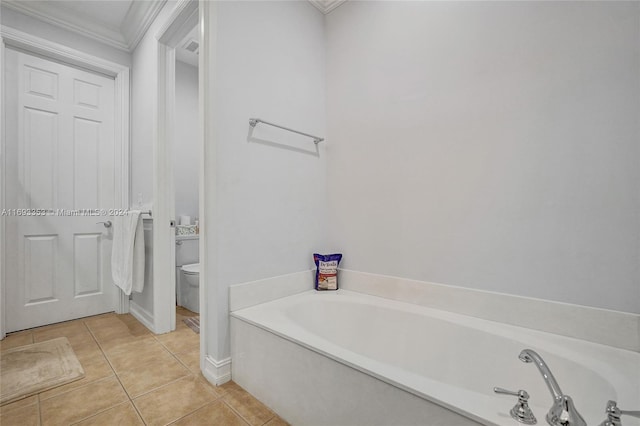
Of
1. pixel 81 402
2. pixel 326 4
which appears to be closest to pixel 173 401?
pixel 81 402

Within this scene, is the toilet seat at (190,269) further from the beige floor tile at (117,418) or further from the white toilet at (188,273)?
the beige floor tile at (117,418)

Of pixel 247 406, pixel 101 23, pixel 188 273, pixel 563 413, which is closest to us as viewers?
pixel 563 413

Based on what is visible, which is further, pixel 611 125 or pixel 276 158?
pixel 276 158

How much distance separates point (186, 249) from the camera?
303 centimetres

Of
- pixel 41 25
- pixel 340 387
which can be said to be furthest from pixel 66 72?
pixel 340 387

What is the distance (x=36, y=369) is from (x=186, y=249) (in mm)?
1478

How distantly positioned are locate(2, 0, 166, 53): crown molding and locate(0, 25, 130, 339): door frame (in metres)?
0.18

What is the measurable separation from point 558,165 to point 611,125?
0.71 ft

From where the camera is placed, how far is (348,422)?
1.04 meters

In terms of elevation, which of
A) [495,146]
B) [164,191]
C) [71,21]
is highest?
[71,21]

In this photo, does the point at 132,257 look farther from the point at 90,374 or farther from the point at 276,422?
the point at 276,422

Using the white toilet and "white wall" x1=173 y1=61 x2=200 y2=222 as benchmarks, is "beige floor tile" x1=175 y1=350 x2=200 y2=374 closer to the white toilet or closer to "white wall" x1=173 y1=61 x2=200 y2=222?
the white toilet

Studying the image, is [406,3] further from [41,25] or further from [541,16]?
[41,25]

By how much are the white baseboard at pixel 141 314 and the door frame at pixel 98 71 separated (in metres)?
0.09
